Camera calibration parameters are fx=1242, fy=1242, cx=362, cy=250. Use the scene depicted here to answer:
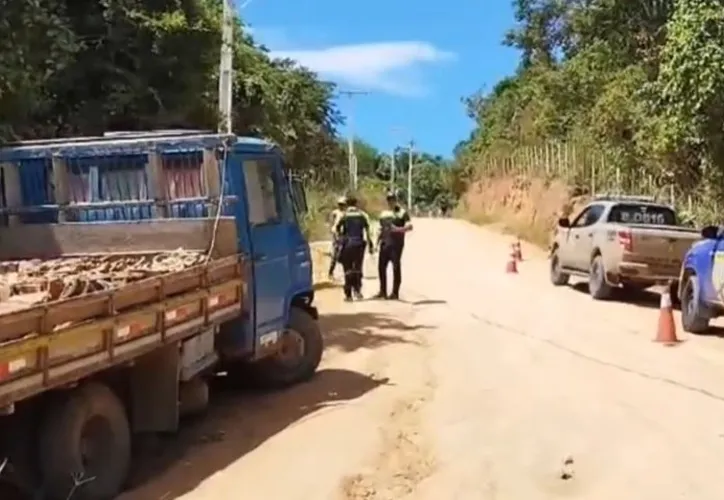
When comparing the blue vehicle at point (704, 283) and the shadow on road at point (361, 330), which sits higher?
the blue vehicle at point (704, 283)

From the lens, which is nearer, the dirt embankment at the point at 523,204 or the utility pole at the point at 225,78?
the utility pole at the point at 225,78

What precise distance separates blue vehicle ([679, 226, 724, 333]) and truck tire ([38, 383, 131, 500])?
9.12 metres

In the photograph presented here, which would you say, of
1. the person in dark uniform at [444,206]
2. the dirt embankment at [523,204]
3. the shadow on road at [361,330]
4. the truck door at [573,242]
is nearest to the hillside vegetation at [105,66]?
the shadow on road at [361,330]

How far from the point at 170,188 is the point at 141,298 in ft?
8.46

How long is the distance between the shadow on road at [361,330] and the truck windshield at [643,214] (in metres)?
5.86

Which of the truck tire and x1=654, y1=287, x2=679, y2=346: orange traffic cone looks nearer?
the truck tire

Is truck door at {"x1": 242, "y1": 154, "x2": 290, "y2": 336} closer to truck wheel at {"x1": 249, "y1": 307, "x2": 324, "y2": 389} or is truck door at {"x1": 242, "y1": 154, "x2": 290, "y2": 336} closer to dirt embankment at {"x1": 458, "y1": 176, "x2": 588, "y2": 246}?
truck wheel at {"x1": 249, "y1": 307, "x2": 324, "y2": 389}

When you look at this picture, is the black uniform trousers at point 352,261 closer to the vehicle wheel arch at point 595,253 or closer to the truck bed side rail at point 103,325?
the vehicle wheel arch at point 595,253

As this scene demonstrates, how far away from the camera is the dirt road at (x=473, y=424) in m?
8.11

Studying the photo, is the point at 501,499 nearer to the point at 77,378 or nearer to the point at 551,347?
the point at 77,378

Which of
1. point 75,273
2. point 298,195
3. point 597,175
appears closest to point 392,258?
point 298,195

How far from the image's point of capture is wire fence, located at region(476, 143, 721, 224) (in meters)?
27.3

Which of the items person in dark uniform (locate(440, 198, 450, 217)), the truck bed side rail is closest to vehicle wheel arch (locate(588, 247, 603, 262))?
the truck bed side rail

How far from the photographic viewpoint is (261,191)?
11305 millimetres
